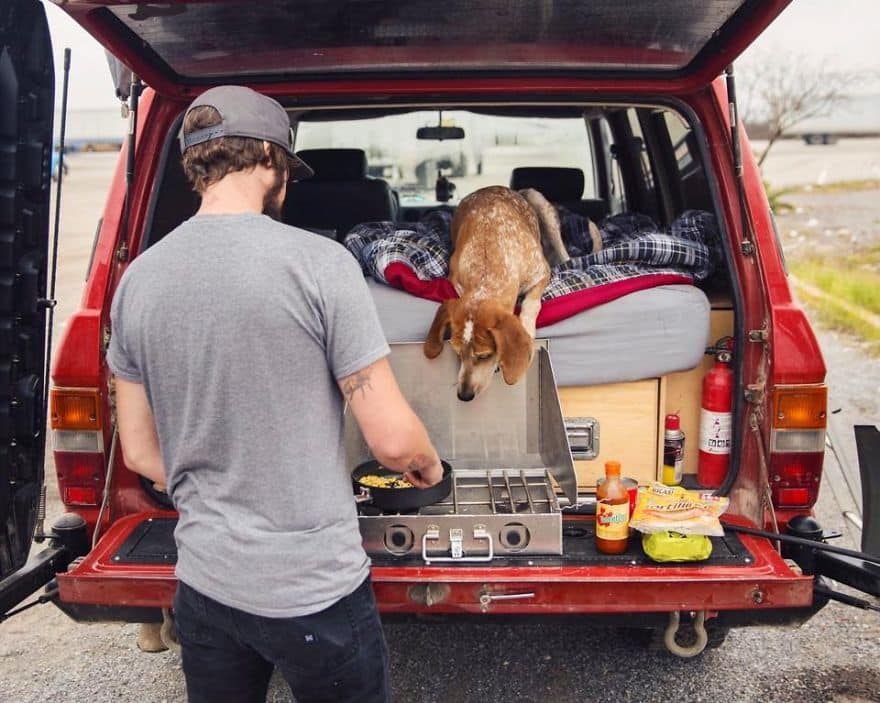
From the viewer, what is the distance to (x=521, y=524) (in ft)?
8.63

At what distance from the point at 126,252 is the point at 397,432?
1669mm

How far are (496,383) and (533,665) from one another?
1.14 metres

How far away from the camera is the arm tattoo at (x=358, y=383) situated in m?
1.77

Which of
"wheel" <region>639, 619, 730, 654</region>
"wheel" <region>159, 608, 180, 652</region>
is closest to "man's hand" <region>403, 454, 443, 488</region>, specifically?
"wheel" <region>159, 608, 180, 652</region>

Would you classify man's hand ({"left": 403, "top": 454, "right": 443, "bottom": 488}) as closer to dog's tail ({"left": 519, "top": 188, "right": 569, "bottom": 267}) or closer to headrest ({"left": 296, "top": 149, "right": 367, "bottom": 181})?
dog's tail ({"left": 519, "top": 188, "right": 569, "bottom": 267})

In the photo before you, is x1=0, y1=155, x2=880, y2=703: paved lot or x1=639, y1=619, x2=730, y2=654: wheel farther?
x1=0, y1=155, x2=880, y2=703: paved lot

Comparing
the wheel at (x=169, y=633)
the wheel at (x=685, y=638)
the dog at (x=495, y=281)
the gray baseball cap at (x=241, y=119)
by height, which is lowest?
the wheel at (x=685, y=638)

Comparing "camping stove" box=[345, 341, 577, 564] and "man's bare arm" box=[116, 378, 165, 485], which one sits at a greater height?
"man's bare arm" box=[116, 378, 165, 485]

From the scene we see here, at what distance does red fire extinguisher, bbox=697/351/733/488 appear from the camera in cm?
310

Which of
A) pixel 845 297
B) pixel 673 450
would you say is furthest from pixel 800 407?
pixel 845 297

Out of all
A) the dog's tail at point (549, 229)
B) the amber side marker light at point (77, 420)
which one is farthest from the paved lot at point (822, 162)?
the amber side marker light at point (77, 420)

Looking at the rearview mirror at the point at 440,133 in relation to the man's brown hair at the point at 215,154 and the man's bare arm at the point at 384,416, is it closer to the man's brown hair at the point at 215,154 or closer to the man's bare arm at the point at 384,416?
the man's brown hair at the point at 215,154

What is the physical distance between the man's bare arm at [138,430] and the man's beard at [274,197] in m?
0.48

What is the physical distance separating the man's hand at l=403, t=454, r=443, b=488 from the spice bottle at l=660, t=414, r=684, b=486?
1.42m
